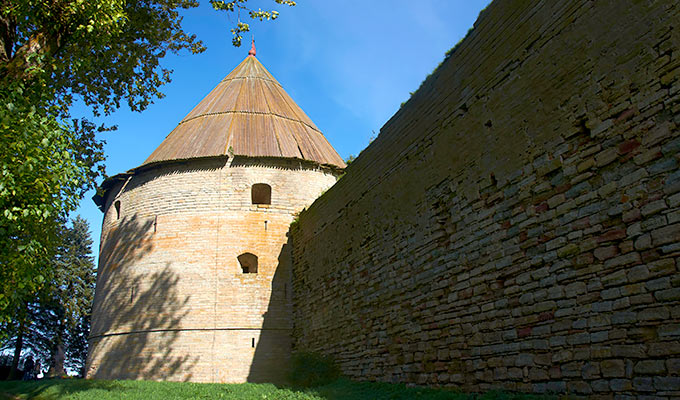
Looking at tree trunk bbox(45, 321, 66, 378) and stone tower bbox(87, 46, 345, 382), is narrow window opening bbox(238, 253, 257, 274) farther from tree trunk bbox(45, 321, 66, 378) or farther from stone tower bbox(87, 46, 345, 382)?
tree trunk bbox(45, 321, 66, 378)

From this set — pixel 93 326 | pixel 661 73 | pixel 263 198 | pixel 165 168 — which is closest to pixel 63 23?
pixel 661 73

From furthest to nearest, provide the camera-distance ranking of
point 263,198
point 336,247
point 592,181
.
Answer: point 263,198 < point 336,247 < point 592,181

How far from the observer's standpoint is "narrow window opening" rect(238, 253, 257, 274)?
14781mm

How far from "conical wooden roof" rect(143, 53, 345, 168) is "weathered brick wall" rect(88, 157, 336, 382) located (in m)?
0.50

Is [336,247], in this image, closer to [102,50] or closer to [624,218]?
[102,50]

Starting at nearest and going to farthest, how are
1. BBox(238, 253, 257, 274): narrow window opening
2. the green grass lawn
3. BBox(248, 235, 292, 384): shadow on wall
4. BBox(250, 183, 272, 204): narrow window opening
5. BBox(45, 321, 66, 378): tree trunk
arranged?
the green grass lawn, BBox(248, 235, 292, 384): shadow on wall, BBox(238, 253, 257, 274): narrow window opening, BBox(250, 183, 272, 204): narrow window opening, BBox(45, 321, 66, 378): tree trunk

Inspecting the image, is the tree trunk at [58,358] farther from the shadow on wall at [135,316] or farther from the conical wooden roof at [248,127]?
the conical wooden roof at [248,127]

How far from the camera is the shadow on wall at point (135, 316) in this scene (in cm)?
1362

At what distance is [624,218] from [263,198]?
43.7 ft

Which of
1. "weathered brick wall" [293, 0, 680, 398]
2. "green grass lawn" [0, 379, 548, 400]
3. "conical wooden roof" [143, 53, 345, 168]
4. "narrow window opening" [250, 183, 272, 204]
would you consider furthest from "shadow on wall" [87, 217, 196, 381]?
"weathered brick wall" [293, 0, 680, 398]

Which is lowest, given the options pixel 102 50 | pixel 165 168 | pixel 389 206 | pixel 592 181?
pixel 592 181

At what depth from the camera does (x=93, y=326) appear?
1548 cm

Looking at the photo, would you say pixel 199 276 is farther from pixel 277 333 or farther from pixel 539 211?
pixel 539 211

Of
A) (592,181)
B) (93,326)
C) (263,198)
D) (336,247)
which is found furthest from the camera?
(263,198)
